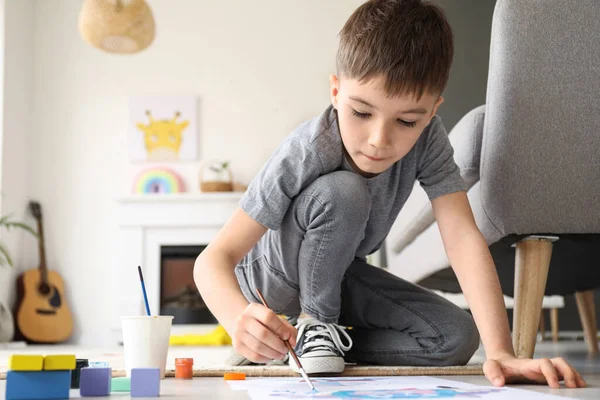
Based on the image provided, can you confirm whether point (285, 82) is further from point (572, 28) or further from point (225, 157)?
point (572, 28)

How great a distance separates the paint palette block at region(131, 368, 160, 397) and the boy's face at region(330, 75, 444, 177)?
46 centimetres

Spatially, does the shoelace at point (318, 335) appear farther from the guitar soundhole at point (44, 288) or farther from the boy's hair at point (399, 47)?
the guitar soundhole at point (44, 288)

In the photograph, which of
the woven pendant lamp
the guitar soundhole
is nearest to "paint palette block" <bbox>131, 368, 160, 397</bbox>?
the woven pendant lamp

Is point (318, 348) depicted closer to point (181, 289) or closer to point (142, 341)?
point (142, 341)

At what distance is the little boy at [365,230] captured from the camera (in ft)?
3.51

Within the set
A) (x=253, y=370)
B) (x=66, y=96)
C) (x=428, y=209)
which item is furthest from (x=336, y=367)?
Result: (x=66, y=96)

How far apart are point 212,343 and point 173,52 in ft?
7.51

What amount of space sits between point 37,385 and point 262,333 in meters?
0.26

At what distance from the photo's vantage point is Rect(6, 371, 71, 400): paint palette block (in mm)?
790

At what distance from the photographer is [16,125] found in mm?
4887

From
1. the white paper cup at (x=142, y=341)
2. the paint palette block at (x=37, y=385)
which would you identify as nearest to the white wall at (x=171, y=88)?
the white paper cup at (x=142, y=341)

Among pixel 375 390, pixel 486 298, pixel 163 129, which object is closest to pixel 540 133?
pixel 486 298

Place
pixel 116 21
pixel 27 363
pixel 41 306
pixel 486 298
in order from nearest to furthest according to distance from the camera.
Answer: pixel 27 363, pixel 486 298, pixel 116 21, pixel 41 306

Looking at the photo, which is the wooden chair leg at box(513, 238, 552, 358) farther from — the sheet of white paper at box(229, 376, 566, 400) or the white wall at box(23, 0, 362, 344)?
the white wall at box(23, 0, 362, 344)
